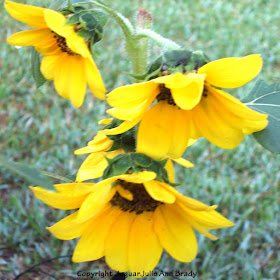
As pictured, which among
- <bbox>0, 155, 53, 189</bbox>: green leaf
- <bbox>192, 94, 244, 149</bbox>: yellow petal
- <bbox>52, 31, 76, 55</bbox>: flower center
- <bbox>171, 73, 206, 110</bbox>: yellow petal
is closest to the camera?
<bbox>0, 155, 53, 189</bbox>: green leaf

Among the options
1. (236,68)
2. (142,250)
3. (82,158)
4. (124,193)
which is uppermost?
(236,68)

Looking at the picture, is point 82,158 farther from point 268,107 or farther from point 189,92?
point 189,92

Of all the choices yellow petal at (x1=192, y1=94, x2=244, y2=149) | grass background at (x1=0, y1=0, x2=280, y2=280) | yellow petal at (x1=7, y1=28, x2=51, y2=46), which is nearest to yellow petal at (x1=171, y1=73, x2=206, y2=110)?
yellow petal at (x1=192, y1=94, x2=244, y2=149)

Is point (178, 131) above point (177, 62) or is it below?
Result: below

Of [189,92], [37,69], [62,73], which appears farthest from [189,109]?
[37,69]

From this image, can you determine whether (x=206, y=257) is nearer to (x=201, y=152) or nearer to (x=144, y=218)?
(x=201, y=152)

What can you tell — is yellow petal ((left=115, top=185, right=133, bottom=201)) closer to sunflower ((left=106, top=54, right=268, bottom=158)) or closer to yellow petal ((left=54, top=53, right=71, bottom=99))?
sunflower ((left=106, top=54, right=268, bottom=158))

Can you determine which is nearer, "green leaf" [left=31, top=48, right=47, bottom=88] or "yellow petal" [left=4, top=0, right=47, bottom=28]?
"yellow petal" [left=4, top=0, right=47, bottom=28]
